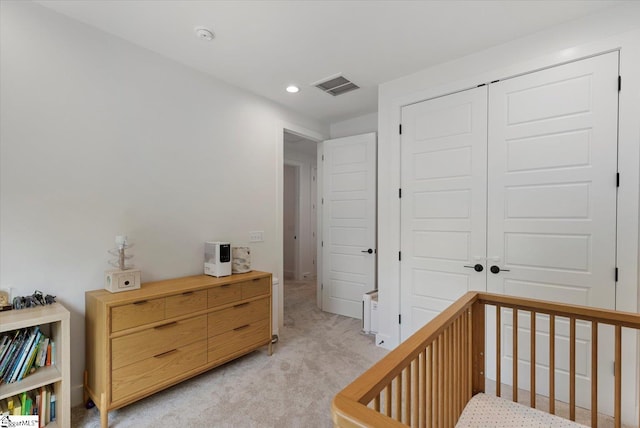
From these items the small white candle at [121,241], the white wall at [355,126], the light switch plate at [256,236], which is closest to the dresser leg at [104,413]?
the small white candle at [121,241]

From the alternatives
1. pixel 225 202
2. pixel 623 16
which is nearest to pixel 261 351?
pixel 225 202

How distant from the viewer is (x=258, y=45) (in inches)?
90.2

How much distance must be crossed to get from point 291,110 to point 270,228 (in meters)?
1.47

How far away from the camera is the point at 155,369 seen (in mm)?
1964

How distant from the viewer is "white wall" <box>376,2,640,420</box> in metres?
1.83

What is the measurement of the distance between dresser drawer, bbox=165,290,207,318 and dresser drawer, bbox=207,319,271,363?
29 centimetres

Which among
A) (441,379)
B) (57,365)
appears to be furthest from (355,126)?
(57,365)

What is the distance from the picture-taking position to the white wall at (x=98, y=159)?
5.86 ft

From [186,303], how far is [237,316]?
0.47 meters

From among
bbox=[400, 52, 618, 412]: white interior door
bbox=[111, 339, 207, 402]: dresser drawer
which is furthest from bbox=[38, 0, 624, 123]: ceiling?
bbox=[111, 339, 207, 402]: dresser drawer

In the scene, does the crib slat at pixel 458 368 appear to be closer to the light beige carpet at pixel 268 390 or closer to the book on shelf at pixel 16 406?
the light beige carpet at pixel 268 390

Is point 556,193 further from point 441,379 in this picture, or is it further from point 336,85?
point 336,85

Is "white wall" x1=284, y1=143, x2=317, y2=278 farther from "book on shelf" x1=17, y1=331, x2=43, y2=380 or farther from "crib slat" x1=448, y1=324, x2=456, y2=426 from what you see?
"crib slat" x1=448, y1=324, x2=456, y2=426

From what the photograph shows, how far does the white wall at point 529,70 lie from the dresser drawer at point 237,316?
3.86 feet
